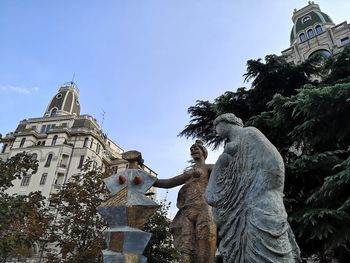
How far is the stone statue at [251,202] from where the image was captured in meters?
1.96

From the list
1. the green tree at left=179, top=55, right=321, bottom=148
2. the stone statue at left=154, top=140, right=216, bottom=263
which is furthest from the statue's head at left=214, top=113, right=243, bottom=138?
the green tree at left=179, top=55, right=321, bottom=148

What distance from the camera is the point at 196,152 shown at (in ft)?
11.7

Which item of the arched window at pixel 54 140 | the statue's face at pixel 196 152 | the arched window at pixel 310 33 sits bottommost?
the statue's face at pixel 196 152

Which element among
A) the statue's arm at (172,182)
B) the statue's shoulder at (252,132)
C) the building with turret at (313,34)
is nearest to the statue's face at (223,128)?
the statue's shoulder at (252,132)

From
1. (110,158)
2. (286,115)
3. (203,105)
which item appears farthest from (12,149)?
(286,115)

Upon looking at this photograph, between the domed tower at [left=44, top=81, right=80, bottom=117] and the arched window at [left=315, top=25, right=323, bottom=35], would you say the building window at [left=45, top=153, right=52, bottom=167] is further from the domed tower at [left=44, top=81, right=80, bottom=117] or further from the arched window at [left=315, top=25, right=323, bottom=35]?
the arched window at [left=315, top=25, right=323, bottom=35]

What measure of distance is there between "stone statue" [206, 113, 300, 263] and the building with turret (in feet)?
78.0

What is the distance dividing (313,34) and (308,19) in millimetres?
2601

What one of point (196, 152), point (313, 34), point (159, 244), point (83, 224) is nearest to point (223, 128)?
point (196, 152)

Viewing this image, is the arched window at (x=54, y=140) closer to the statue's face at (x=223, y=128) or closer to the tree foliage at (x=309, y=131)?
the tree foliage at (x=309, y=131)

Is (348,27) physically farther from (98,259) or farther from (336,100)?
(98,259)

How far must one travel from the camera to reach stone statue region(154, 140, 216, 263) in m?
2.99

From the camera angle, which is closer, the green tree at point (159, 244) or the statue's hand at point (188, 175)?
the statue's hand at point (188, 175)

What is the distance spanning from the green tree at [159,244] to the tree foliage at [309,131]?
4.83 meters
